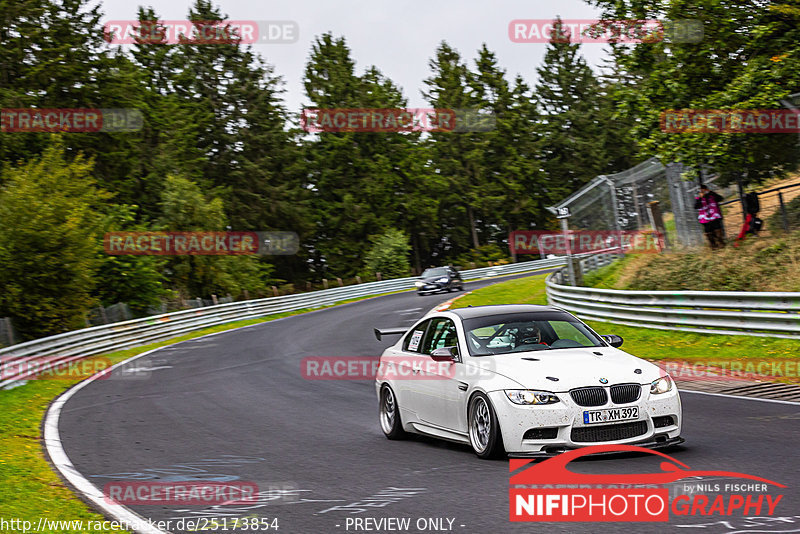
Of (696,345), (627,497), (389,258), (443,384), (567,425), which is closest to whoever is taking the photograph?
(627,497)

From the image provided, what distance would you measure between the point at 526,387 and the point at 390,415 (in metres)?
3.04

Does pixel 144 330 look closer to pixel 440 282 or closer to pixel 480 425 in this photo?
pixel 440 282

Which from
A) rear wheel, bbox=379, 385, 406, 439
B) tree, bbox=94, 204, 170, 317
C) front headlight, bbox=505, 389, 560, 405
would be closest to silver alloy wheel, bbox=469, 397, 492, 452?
front headlight, bbox=505, 389, 560, 405

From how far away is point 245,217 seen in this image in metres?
73.3

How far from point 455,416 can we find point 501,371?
906 millimetres

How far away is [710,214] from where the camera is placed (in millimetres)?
21344

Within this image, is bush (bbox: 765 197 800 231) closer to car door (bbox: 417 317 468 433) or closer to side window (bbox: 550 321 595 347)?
side window (bbox: 550 321 595 347)

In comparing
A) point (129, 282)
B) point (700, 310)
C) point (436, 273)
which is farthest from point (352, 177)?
point (700, 310)

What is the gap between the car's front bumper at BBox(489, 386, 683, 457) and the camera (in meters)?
7.70

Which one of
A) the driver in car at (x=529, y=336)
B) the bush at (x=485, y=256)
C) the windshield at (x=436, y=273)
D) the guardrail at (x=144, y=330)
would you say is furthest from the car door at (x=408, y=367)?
the bush at (x=485, y=256)

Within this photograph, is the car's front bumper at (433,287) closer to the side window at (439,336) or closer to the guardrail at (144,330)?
the guardrail at (144,330)

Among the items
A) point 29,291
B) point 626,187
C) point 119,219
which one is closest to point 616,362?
point 626,187

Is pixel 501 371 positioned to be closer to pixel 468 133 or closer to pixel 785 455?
pixel 785 455

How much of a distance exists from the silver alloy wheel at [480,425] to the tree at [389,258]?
56341 mm
